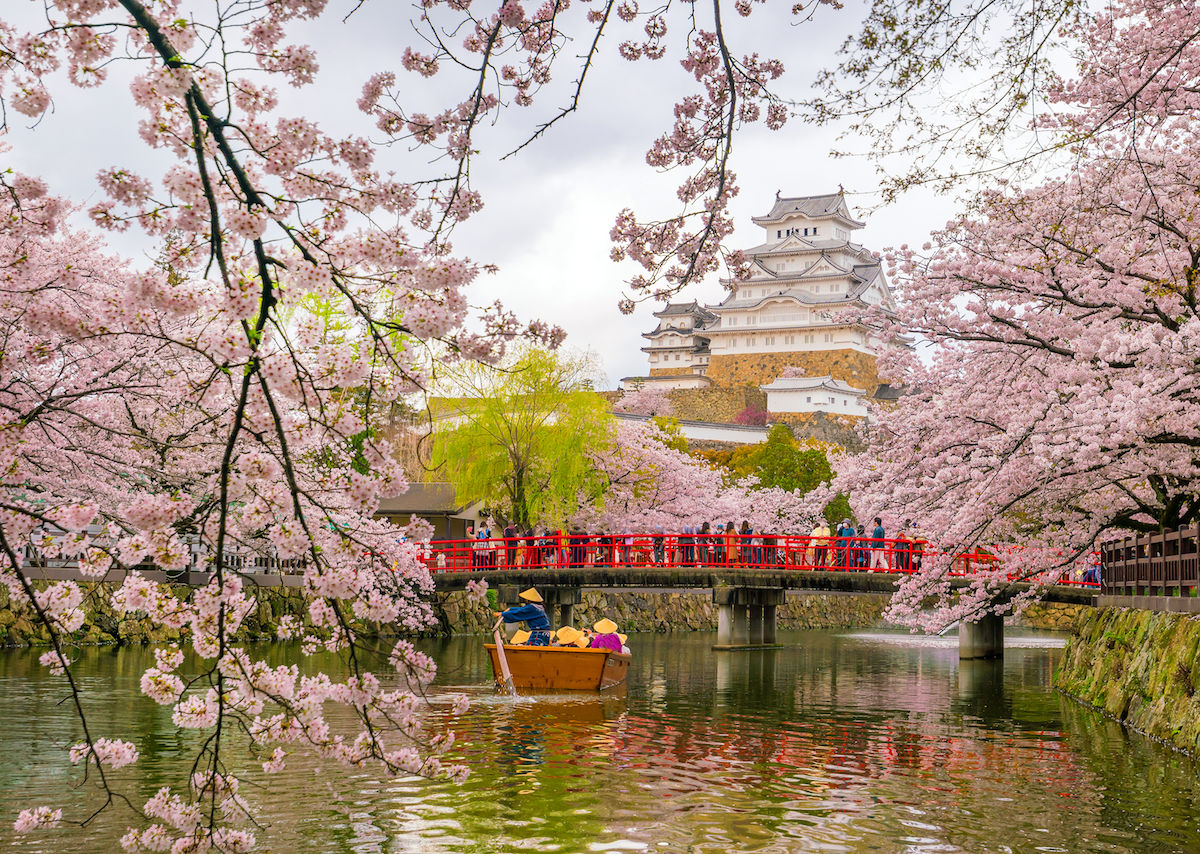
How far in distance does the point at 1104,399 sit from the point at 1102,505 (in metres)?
4.75

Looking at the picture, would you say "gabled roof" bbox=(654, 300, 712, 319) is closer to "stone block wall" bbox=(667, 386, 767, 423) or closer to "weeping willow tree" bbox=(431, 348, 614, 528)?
"stone block wall" bbox=(667, 386, 767, 423)

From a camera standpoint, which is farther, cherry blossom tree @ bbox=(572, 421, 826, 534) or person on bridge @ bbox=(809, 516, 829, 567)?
cherry blossom tree @ bbox=(572, 421, 826, 534)

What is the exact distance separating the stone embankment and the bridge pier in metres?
8.47

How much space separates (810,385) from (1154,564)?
48.2m

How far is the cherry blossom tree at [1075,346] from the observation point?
1300 cm

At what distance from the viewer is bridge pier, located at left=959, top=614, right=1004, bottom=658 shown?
28766mm

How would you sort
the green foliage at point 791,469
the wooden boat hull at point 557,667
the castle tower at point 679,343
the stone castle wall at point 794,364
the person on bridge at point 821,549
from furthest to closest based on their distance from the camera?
the castle tower at point 679,343, the stone castle wall at point 794,364, the green foliage at point 791,469, the person on bridge at point 821,549, the wooden boat hull at point 557,667

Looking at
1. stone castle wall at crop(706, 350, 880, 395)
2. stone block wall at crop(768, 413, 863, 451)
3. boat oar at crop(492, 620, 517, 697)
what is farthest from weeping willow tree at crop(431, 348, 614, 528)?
stone castle wall at crop(706, 350, 880, 395)

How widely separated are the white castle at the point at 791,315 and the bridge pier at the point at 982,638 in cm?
3644

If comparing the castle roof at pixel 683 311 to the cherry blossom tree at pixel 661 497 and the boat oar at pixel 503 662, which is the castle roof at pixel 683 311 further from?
the boat oar at pixel 503 662

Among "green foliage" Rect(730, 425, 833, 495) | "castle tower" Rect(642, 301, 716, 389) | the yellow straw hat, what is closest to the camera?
the yellow straw hat

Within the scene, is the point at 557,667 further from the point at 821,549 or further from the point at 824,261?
the point at 824,261

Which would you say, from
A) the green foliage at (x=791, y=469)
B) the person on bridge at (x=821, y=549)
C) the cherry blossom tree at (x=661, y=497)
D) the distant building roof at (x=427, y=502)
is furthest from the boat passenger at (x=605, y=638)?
the green foliage at (x=791, y=469)

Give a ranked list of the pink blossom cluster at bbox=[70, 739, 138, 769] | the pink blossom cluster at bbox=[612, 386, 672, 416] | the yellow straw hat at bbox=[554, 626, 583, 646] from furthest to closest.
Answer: the pink blossom cluster at bbox=[612, 386, 672, 416] → the yellow straw hat at bbox=[554, 626, 583, 646] → the pink blossom cluster at bbox=[70, 739, 138, 769]
